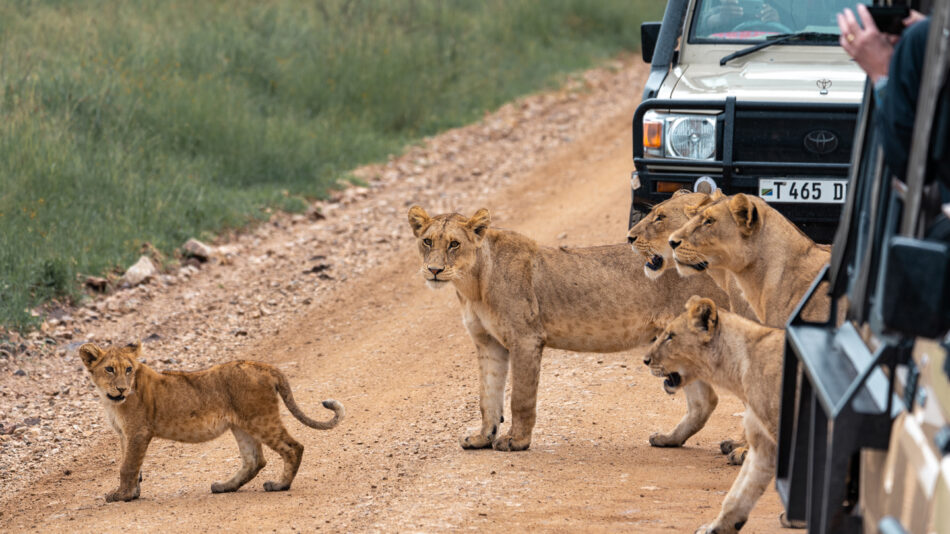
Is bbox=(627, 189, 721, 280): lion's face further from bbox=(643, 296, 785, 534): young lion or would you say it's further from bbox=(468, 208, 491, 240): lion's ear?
bbox=(643, 296, 785, 534): young lion

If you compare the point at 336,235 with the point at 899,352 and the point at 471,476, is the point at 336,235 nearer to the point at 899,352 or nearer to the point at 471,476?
the point at 471,476

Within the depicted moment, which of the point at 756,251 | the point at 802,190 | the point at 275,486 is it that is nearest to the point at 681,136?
the point at 802,190

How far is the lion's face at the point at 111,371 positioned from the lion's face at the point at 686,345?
8.40 feet

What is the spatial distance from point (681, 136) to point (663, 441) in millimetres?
1854

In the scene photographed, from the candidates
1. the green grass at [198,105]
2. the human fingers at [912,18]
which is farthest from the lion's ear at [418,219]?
the green grass at [198,105]

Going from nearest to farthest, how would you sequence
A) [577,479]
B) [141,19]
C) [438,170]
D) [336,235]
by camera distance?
[577,479] → [336,235] → [438,170] → [141,19]

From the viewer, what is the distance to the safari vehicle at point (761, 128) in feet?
21.9

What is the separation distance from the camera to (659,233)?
6.14 meters

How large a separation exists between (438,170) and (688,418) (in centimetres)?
799

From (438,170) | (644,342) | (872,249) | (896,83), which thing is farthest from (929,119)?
(438,170)

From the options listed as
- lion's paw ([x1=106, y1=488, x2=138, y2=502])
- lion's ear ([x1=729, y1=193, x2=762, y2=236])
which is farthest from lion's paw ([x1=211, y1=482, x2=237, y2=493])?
lion's ear ([x1=729, y1=193, x2=762, y2=236])

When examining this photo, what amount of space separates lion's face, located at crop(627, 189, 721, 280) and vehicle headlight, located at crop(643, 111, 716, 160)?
768 mm

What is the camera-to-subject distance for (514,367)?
6.06 m

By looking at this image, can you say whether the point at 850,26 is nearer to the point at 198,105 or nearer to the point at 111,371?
the point at 111,371
